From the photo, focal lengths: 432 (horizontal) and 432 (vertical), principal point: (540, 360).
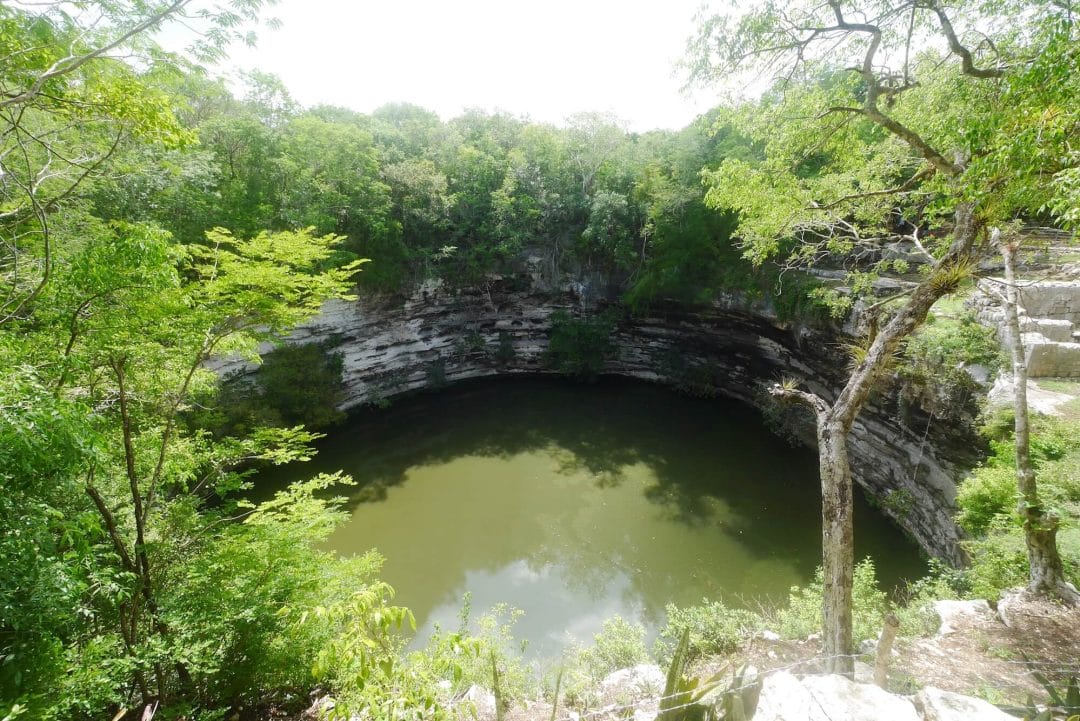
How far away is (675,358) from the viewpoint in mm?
15164

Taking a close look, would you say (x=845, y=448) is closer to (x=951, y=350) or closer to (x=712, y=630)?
(x=712, y=630)

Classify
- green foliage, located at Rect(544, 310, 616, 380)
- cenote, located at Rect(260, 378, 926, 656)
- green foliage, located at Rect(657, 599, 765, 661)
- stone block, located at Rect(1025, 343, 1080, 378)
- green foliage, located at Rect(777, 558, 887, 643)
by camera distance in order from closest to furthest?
green foliage, located at Rect(777, 558, 887, 643) → green foliage, located at Rect(657, 599, 765, 661) → stone block, located at Rect(1025, 343, 1080, 378) → cenote, located at Rect(260, 378, 926, 656) → green foliage, located at Rect(544, 310, 616, 380)

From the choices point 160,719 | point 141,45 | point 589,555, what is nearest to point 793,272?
point 589,555

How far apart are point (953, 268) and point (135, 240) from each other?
20.8 ft

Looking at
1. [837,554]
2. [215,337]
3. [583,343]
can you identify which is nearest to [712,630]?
[837,554]

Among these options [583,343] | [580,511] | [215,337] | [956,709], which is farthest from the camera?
[583,343]

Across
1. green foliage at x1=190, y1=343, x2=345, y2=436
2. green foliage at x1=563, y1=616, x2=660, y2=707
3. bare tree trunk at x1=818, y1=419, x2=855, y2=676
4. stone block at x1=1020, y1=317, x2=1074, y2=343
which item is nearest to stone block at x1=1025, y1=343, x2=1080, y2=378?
stone block at x1=1020, y1=317, x2=1074, y2=343

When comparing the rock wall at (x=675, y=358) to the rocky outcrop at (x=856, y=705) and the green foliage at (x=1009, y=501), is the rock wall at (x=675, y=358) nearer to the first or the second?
the green foliage at (x=1009, y=501)

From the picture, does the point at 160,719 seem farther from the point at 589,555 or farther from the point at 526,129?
the point at 526,129

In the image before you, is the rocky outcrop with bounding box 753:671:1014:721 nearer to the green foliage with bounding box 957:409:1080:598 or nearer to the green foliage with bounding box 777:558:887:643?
the green foliage with bounding box 777:558:887:643

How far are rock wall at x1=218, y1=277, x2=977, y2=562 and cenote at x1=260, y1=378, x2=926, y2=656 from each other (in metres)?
0.76

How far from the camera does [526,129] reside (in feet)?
52.4

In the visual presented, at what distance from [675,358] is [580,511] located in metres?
7.51

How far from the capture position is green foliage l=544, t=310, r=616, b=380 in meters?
15.7
